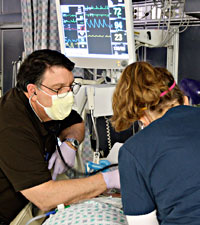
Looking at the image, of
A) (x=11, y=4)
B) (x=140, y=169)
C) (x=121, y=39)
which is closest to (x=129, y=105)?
(x=140, y=169)

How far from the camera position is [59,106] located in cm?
139

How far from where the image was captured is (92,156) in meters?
1.72

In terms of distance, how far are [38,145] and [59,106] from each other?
25cm

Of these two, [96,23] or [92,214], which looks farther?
[96,23]

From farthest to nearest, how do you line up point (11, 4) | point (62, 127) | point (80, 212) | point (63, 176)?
point (11, 4)
point (62, 127)
point (63, 176)
point (80, 212)

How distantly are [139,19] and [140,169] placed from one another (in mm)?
1413

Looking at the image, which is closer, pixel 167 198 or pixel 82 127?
pixel 167 198

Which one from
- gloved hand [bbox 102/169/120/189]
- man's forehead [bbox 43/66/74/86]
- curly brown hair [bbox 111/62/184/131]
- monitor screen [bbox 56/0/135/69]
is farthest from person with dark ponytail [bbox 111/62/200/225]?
monitor screen [bbox 56/0/135/69]

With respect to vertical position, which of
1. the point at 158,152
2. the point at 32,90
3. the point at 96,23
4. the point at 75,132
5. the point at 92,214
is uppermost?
the point at 96,23

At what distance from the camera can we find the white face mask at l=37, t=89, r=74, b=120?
1.36 m

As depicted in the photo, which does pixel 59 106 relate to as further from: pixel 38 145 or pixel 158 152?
pixel 158 152

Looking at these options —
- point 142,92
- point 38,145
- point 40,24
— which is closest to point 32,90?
point 38,145

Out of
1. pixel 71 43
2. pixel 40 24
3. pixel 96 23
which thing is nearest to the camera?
pixel 96 23

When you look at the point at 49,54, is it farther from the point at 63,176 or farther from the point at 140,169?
the point at 140,169
